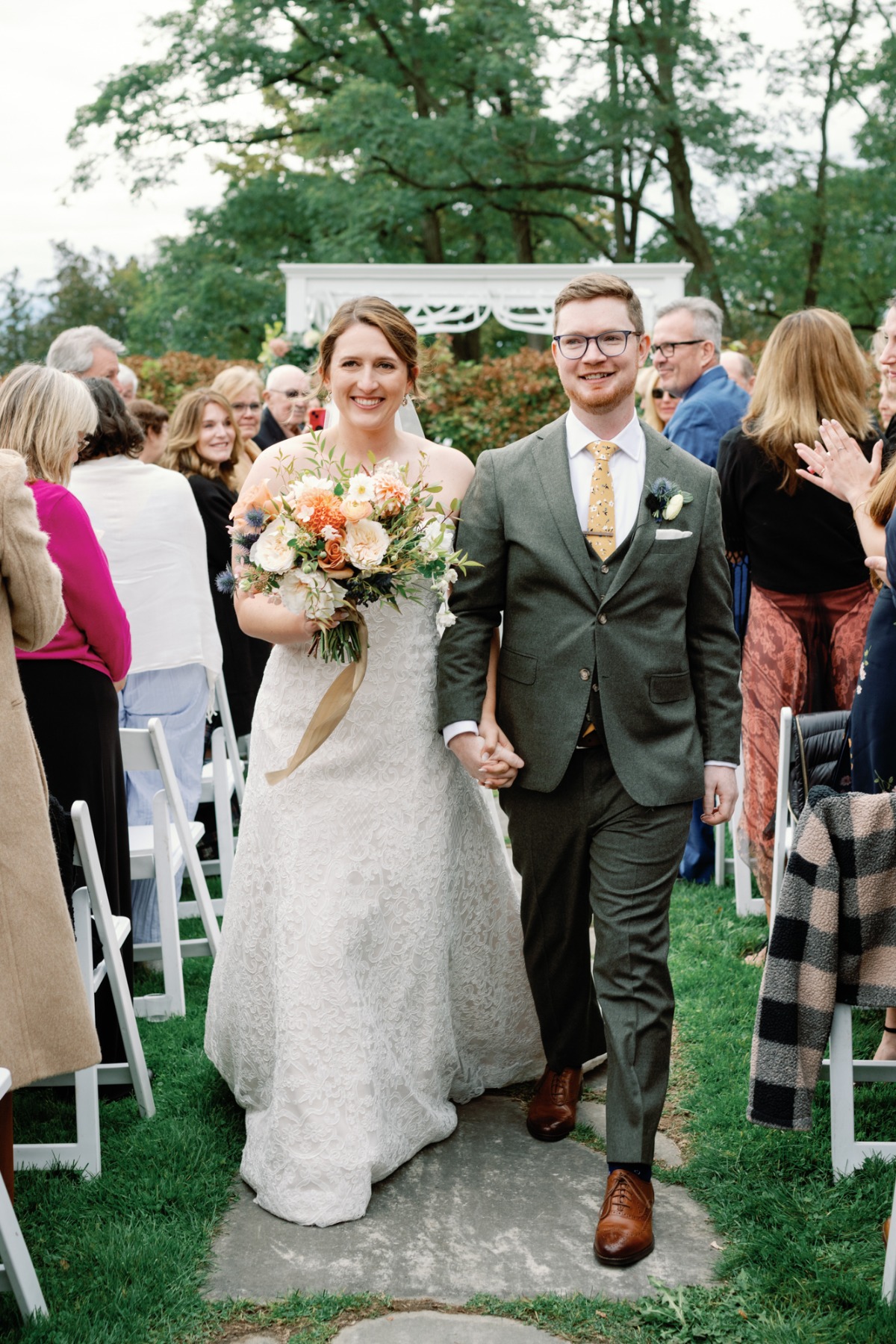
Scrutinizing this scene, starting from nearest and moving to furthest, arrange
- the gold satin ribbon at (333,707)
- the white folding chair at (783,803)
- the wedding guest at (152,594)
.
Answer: the gold satin ribbon at (333,707) < the white folding chair at (783,803) < the wedding guest at (152,594)

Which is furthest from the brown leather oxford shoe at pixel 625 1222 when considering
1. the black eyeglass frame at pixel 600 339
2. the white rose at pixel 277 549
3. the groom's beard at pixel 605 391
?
the black eyeglass frame at pixel 600 339

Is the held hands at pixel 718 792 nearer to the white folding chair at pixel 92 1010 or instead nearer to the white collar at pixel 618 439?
the white collar at pixel 618 439

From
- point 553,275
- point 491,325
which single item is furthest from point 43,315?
point 553,275

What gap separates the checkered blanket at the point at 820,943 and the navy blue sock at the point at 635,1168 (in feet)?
1.04

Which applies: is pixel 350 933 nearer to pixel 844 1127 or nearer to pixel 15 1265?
pixel 15 1265

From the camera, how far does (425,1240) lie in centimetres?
335

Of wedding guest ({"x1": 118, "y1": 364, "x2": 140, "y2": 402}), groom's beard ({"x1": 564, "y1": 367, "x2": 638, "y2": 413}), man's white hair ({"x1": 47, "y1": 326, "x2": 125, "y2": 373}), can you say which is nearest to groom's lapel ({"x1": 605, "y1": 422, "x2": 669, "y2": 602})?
groom's beard ({"x1": 564, "y1": 367, "x2": 638, "y2": 413})

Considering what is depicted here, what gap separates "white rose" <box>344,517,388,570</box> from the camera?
3.30 metres

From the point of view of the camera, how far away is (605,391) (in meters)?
3.50

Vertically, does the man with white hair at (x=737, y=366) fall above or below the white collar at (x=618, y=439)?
above

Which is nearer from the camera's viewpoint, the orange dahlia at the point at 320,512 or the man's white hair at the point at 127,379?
the orange dahlia at the point at 320,512

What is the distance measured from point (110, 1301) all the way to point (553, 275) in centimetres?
1283

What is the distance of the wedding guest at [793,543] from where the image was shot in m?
5.00

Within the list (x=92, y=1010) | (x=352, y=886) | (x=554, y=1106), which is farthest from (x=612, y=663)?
(x=92, y=1010)
